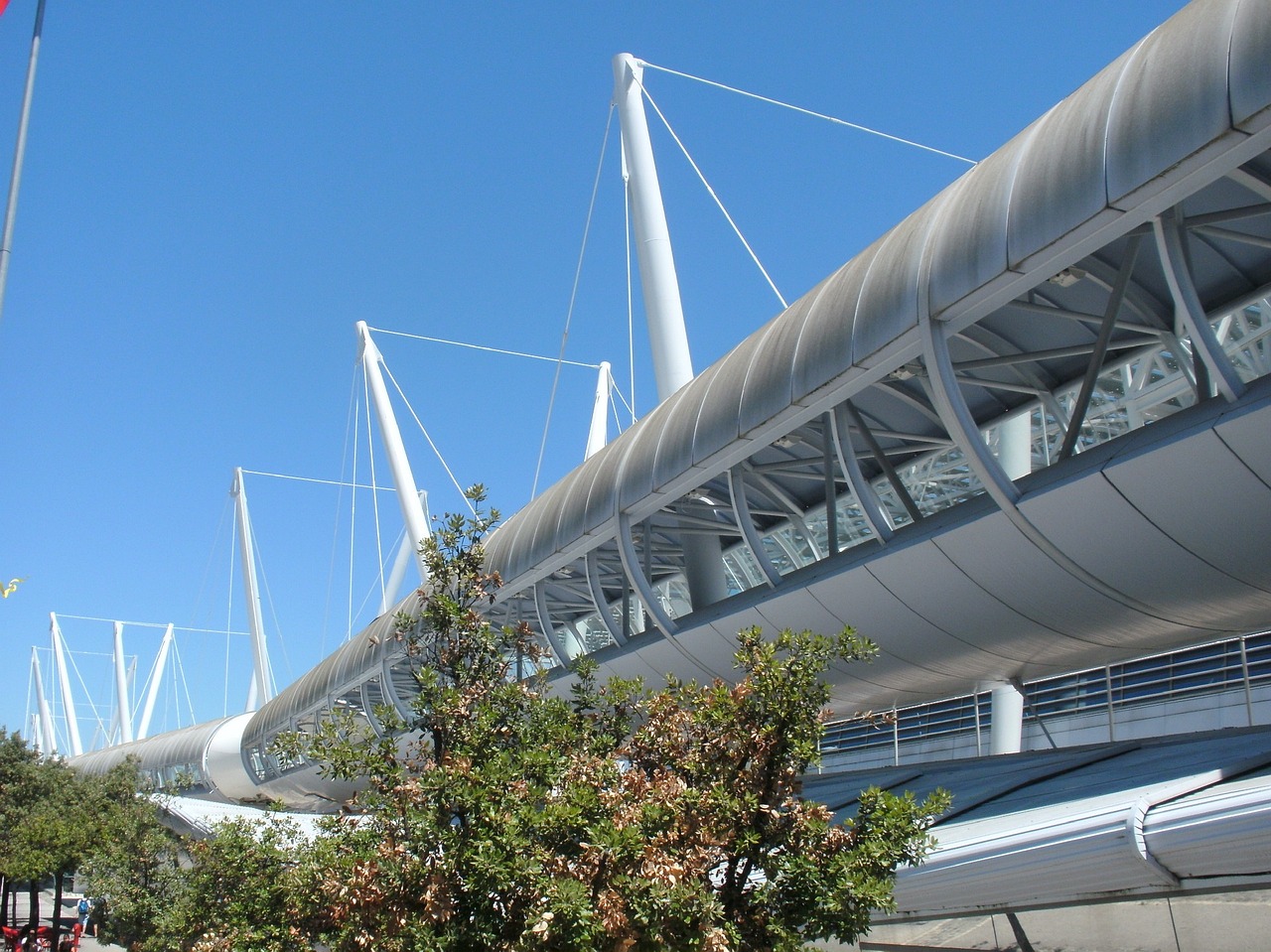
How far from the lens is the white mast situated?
24.0m

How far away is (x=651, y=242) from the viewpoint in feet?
83.6

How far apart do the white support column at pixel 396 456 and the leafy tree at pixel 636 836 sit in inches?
1122

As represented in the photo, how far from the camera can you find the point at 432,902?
7.39m

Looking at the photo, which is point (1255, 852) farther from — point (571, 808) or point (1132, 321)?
point (1132, 321)

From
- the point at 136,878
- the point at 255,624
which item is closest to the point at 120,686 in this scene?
the point at 255,624

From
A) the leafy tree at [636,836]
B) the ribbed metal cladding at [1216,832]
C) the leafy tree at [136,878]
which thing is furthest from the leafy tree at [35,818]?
the ribbed metal cladding at [1216,832]

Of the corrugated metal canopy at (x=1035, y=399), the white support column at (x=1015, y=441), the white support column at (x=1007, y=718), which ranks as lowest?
the white support column at (x=1007, y=718)

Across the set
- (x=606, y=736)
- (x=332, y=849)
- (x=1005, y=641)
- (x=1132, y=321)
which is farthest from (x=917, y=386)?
(x=332, y=849)

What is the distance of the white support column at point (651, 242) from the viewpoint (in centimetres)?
2403

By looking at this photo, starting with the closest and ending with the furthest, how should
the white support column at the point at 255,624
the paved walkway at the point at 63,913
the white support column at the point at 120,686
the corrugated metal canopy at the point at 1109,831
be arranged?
the corrugated metal canopy at the point at 1109,831, the paved walkway at the point at 63,913, the white support column at the point at 255,624, the white support column at the point at 120,686

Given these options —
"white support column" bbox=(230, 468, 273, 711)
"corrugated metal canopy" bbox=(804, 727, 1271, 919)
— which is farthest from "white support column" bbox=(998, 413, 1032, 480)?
"white support column" bbox=(230, 468, 273, 711)

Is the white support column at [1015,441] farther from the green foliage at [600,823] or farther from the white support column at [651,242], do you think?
the green foliage at [600,823]

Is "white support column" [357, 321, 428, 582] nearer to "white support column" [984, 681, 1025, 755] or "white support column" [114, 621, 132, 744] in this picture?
"white support column" [984, 681, 1025, 755]

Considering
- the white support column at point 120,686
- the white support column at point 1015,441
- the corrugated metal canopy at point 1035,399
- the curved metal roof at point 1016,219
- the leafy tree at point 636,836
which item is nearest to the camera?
the leafy tree at point 636,836
